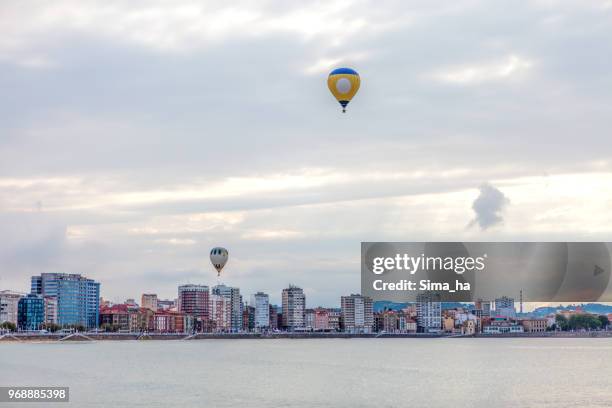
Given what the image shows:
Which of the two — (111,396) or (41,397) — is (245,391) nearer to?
(111,396)

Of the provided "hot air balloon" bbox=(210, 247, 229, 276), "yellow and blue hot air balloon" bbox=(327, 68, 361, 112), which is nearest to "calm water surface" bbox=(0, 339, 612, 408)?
"yellow and blue hot air balloon" bbox=(327, 68, 361, 112)

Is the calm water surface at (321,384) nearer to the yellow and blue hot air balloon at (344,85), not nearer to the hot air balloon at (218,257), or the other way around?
the yellow and blue hot air balloon at (344,85)

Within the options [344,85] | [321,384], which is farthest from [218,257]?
[344,85]

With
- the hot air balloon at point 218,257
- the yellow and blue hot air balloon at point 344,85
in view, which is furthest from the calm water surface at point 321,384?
the hot air balloon at point 218,257

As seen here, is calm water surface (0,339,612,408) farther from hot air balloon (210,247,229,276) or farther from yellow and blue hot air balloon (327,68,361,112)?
hot air balloon (210,247,229,276)

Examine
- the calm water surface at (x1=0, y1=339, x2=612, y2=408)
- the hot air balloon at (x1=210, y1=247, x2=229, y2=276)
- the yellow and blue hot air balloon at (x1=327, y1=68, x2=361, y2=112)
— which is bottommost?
the calm water surface at (x1=0, y1=339, x2=612, y2=408)

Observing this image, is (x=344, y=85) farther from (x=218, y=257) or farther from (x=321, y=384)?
(x=218, y=257)

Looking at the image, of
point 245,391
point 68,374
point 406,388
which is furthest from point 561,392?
point 68,374
